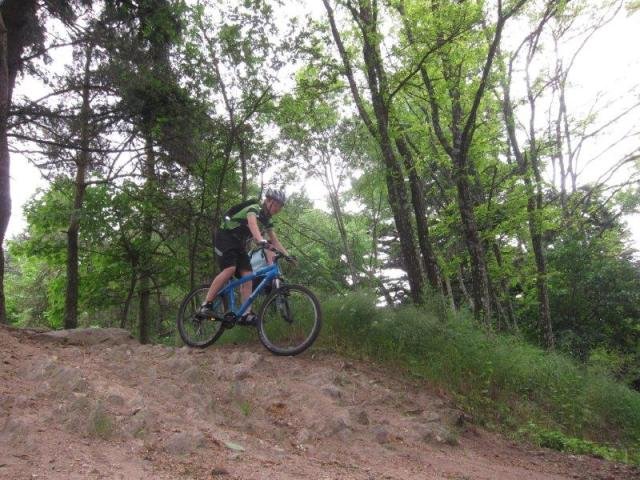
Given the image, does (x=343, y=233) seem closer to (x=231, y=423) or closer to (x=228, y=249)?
(x=228, y=249)

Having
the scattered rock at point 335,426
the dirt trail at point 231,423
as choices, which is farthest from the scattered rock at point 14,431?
the scattered rock at point 335,426

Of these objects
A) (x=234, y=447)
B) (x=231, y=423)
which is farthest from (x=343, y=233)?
(x=234, y=447)

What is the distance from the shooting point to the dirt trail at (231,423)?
2.72 m

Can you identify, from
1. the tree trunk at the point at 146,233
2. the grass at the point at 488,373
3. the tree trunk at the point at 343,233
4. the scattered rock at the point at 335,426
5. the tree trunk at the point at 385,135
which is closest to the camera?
the scattered rock at the point at 335,426

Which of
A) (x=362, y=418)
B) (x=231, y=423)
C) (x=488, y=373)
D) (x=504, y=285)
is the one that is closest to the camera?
(x=231, y=423)

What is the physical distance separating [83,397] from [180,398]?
821 millimetres

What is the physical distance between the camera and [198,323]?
6.23 metres

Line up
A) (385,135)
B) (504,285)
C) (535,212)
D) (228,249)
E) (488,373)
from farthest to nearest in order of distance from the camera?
1. (504,285)
2. (535,212)
3. (385,135)
4. (228,249)
5. (488,373)

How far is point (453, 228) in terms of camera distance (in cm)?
1280

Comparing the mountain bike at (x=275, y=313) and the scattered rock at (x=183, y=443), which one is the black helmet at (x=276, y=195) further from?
the scattered rock at (x=183, y=443)

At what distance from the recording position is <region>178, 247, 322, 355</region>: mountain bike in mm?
5293

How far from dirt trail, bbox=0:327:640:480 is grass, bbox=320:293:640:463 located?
1.14 feet

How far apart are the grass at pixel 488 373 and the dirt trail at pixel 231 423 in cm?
35

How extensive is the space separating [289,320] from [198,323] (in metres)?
1.49
